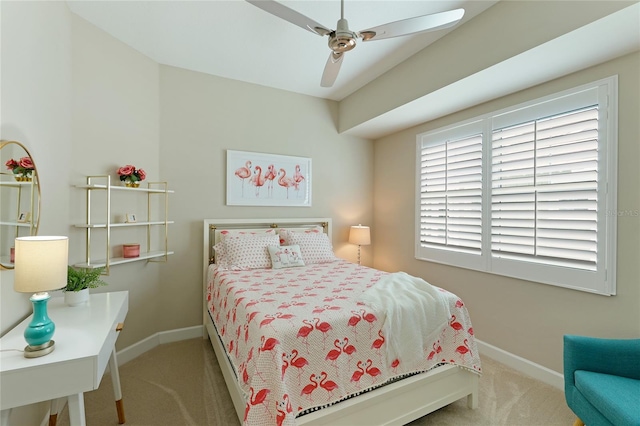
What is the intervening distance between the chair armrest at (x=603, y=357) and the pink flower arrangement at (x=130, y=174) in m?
3.41

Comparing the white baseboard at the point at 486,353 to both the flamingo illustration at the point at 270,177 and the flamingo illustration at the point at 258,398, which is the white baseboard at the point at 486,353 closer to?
the flamingo illustration at the point at 270,177

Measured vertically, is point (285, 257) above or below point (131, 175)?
below

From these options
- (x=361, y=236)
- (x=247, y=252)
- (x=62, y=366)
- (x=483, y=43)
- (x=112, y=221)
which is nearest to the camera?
(x=62, y=366)

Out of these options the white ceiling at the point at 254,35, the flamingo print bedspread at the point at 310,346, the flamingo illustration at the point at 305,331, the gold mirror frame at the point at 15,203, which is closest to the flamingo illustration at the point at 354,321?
the flamingo print bedspread at the point at 310,346

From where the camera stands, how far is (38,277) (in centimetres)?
117

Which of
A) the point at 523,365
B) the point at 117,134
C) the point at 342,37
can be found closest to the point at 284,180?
the point at 117,134

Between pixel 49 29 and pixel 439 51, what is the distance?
9.53 ft

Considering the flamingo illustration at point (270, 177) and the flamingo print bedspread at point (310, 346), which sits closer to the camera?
the flamingo print bedspread at point (310, 346)

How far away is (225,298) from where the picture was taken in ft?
7.36

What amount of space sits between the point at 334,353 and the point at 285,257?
59.8 inches

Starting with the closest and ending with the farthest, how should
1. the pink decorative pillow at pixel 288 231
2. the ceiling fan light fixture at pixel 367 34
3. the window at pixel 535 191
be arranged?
the ceiling fan light fixture at pixel 367 34 < the window at pixel 535 191 < the pink decorative pillow at pixel 288 231

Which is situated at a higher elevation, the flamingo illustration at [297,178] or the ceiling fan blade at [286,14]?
the ceiling fan blade at [286,14]

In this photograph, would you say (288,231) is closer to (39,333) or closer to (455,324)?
(455,324)

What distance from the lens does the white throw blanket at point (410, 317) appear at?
5.64ft
